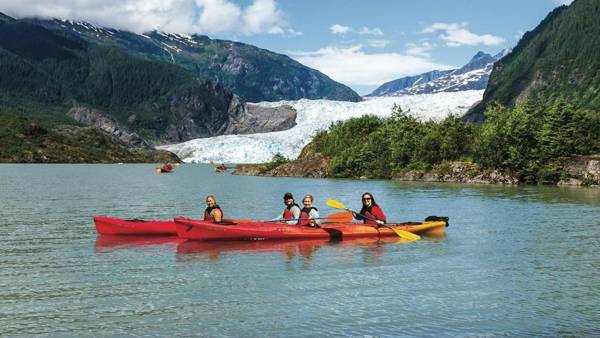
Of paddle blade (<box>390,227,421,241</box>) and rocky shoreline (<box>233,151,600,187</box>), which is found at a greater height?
rocky shoreline (<box>233,151,600,187</box>)

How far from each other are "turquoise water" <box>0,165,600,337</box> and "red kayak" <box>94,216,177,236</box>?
655mm

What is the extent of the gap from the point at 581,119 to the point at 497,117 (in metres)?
11.5

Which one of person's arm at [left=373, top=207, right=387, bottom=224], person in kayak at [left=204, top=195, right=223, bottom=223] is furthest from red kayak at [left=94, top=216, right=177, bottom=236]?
person's arm at [left=373, top=207, right=387, bottom=224]

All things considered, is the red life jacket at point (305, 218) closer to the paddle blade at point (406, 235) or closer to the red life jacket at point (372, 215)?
the red life jacket at point (372, 215)

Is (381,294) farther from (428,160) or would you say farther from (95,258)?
(428,160)

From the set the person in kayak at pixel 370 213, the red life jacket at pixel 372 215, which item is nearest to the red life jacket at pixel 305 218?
the person in kayak at pixel 370 213

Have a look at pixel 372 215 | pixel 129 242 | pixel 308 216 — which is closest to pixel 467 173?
pixel 372 215

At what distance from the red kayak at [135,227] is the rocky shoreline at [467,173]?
57.2 meters

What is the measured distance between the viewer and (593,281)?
747 inches

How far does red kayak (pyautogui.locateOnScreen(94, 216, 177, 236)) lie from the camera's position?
1118 inches

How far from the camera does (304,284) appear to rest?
60.5 ft

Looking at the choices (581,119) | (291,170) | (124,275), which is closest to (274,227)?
(124,275)

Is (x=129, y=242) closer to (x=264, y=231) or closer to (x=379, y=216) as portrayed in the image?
(x=264, y=231)

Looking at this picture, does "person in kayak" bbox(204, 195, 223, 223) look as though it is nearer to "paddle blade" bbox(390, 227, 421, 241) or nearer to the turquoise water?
the turquoise water
